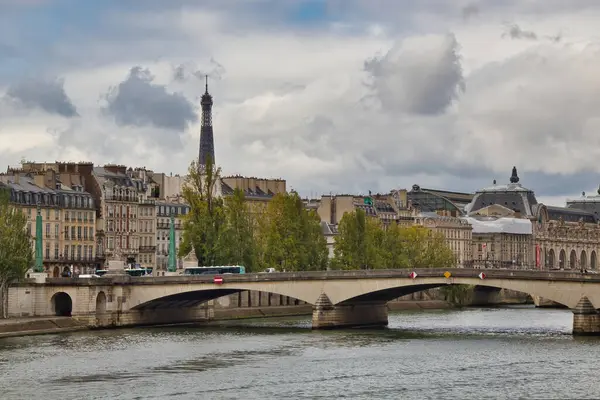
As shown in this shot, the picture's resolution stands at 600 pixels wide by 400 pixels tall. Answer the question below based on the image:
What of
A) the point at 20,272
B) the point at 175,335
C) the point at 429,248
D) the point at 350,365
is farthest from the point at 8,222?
the point at 429,248

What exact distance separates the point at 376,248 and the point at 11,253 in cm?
4624

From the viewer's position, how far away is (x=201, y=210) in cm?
12694

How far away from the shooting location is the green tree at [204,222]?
12688cm

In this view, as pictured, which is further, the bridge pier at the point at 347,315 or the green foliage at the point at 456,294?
the green foliage at the point at 456,294

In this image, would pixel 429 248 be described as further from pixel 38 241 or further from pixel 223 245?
pixel 38 241

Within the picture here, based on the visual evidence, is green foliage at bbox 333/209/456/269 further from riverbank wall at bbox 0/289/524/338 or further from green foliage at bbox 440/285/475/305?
riverbank wall at bbox 0/289/524/338

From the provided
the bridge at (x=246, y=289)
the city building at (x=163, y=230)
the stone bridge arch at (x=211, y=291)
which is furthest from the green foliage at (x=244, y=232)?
the city building at (x=163, y=230)

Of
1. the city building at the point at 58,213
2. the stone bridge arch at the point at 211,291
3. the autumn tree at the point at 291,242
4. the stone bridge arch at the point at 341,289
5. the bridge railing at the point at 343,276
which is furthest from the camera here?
the city building at the point at 58,213

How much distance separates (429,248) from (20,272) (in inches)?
2519

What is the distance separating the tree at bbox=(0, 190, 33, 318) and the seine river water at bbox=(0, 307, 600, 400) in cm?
603

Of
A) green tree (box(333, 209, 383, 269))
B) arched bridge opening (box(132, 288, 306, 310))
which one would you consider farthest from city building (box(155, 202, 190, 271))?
arched bridge opening (box(132, 288, 306, 310))

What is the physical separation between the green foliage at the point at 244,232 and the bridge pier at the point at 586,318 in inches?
1338

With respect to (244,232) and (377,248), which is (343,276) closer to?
(244,232)

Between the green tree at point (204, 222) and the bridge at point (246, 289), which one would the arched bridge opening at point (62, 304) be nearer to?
the bridge at point (246, 289)
